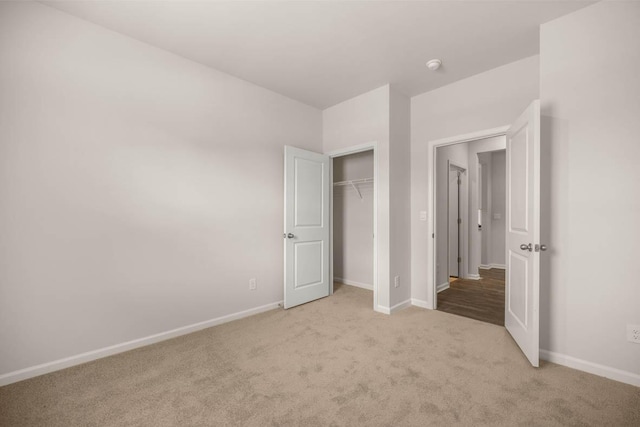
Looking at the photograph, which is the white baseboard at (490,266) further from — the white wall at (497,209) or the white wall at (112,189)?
the white wall at (112,189)

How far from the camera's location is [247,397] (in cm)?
177

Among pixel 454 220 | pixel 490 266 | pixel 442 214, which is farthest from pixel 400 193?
pixel 490 266

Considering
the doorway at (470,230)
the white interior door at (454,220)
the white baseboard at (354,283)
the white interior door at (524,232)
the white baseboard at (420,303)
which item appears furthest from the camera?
the white interior door at (454,220)

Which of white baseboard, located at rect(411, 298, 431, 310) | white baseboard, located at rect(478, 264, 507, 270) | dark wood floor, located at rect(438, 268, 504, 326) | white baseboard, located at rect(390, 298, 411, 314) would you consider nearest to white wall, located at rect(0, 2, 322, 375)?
white baseboard, located at rect(390, 298, 411, 314)

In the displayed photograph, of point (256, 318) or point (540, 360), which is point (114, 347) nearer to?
point (256, 318)

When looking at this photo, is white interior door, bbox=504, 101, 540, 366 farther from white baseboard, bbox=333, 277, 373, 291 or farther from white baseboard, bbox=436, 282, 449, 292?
white baseboard, bbox=333, 277, 373, 291

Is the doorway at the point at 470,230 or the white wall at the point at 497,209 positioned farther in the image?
the white wall at the point at 497,209

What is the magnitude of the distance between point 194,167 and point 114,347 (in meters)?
1.72

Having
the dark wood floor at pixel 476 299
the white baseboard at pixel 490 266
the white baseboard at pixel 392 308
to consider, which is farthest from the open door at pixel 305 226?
the white baseboard at pixel 490 266

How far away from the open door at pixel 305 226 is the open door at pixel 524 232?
2155 mm

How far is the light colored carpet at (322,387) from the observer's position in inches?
62.9

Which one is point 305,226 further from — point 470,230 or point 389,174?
point 470,230

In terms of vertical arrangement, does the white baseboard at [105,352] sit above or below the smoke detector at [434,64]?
below

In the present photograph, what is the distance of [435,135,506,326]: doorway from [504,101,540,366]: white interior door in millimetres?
641
